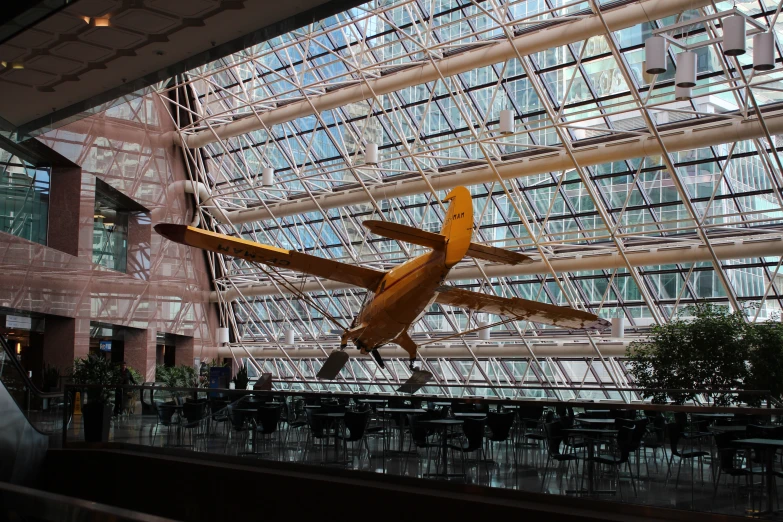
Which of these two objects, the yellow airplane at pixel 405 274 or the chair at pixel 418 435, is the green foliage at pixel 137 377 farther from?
the chair at pixel 418 435

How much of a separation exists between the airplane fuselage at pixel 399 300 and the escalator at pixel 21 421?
715 centimetres

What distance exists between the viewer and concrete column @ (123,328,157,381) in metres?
28.5

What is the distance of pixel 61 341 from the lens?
22.3 m

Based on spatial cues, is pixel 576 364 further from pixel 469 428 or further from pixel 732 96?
pixel 469 428

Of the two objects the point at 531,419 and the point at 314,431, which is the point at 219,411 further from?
the point at 531,419

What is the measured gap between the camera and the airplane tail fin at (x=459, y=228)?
47.9ft

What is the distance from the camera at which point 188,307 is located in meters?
34.3

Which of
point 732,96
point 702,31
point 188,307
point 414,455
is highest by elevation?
point 702,31

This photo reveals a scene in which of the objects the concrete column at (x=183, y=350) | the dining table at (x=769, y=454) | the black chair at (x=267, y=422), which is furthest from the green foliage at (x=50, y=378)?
the dining table at (x=769, y=454)

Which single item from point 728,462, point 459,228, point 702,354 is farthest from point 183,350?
point 728,462

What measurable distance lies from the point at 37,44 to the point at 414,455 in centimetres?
701

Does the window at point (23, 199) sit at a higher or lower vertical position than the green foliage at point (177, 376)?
higher

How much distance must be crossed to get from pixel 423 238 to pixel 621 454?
6376 mm

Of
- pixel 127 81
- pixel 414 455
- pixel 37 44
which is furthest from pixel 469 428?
pixel 37 44
